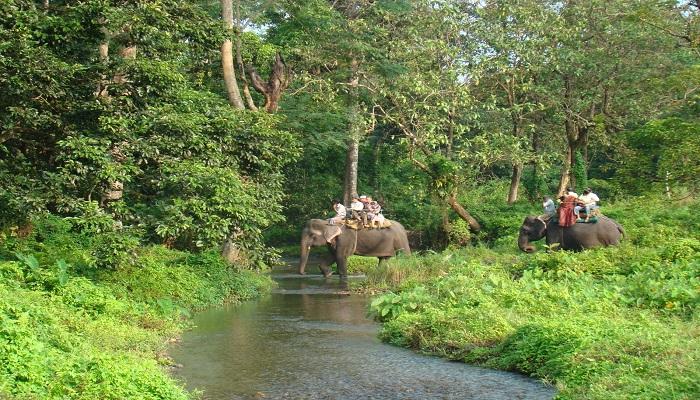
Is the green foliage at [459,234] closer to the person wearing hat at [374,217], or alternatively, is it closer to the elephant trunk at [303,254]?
the person wearing hat at [374,217]

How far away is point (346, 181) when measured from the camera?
30.9 m

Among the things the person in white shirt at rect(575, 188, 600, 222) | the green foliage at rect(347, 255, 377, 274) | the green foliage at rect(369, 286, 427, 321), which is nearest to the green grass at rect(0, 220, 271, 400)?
the green foliage at rect(369, 286, 427, 321)

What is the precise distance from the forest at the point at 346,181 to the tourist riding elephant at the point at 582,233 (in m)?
1.18

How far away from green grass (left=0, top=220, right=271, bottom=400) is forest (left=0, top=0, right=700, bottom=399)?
0.16 feet

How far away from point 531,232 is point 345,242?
5.43 meters

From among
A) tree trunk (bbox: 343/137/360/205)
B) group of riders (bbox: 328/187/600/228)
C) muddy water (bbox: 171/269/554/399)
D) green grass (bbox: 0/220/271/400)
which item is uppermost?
tree trunk (bbox: 343/137/360/205)

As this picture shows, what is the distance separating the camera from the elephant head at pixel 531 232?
22.1 m

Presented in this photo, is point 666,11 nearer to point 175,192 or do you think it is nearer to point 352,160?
point 352,160

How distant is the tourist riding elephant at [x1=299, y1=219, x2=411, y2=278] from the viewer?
23641 mm

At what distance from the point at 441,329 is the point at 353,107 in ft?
56.8

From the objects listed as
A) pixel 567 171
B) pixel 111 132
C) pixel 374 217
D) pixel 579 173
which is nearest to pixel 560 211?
pixel 374 217

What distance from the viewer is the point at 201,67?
2303cm

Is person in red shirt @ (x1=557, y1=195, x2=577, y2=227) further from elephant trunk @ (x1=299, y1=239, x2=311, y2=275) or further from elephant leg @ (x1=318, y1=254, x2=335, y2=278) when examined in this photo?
elephant trunk @ (x1=299, y1=239, x2=311, y2=275)

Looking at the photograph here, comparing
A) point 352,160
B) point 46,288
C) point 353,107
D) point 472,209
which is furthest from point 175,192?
point 472,209
